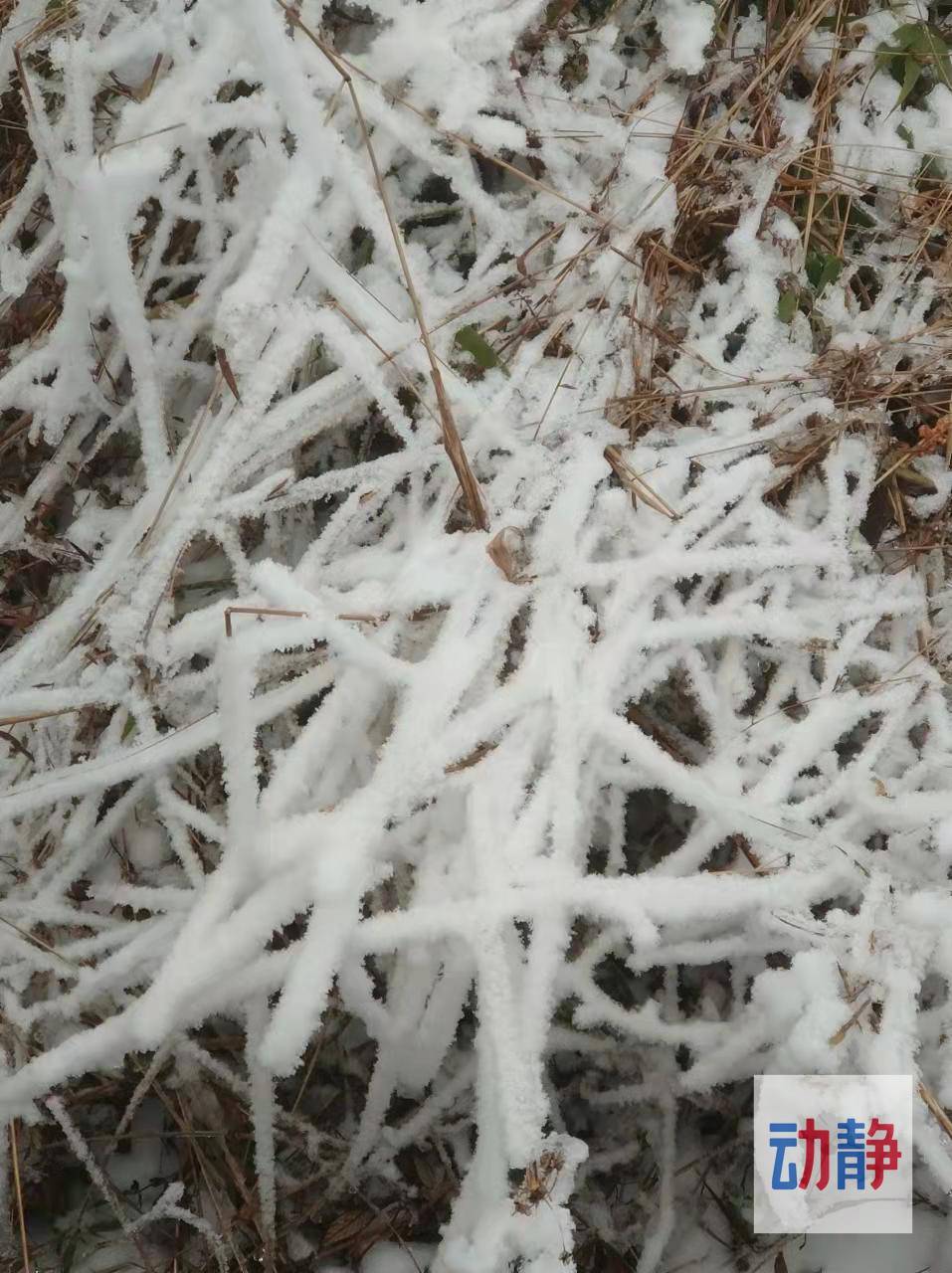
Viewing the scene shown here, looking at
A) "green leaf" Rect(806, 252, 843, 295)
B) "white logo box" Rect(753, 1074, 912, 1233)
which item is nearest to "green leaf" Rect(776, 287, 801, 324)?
"green leaf" Rect(806, 252, 843, 295)

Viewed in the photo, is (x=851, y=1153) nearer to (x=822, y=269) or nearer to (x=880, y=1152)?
(x=880, y=1152)

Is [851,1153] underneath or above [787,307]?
underneath

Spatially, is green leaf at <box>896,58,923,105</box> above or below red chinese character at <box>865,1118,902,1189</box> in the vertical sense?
above

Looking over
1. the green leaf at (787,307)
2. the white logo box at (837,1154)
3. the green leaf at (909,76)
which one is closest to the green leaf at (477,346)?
the green leaf at (787,307)

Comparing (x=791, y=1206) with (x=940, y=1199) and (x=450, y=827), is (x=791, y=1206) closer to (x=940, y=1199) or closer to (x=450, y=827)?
(x=940, y=1199)

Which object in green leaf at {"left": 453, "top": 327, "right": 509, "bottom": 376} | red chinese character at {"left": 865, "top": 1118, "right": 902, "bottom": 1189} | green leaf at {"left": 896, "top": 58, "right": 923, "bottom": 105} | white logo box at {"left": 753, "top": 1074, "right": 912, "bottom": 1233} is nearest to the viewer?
white logo box at {"left": 753, "top": 1074, "right": 912, "bottom": 1233}

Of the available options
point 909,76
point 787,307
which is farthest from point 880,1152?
point 909,76

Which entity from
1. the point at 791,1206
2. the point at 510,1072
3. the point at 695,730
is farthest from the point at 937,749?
the point at 510,1072

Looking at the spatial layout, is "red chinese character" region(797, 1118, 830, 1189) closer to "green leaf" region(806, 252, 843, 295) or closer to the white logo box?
the white logo box

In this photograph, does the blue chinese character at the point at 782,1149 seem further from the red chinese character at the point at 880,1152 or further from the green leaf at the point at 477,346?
the green leaf at the point at 477,346
